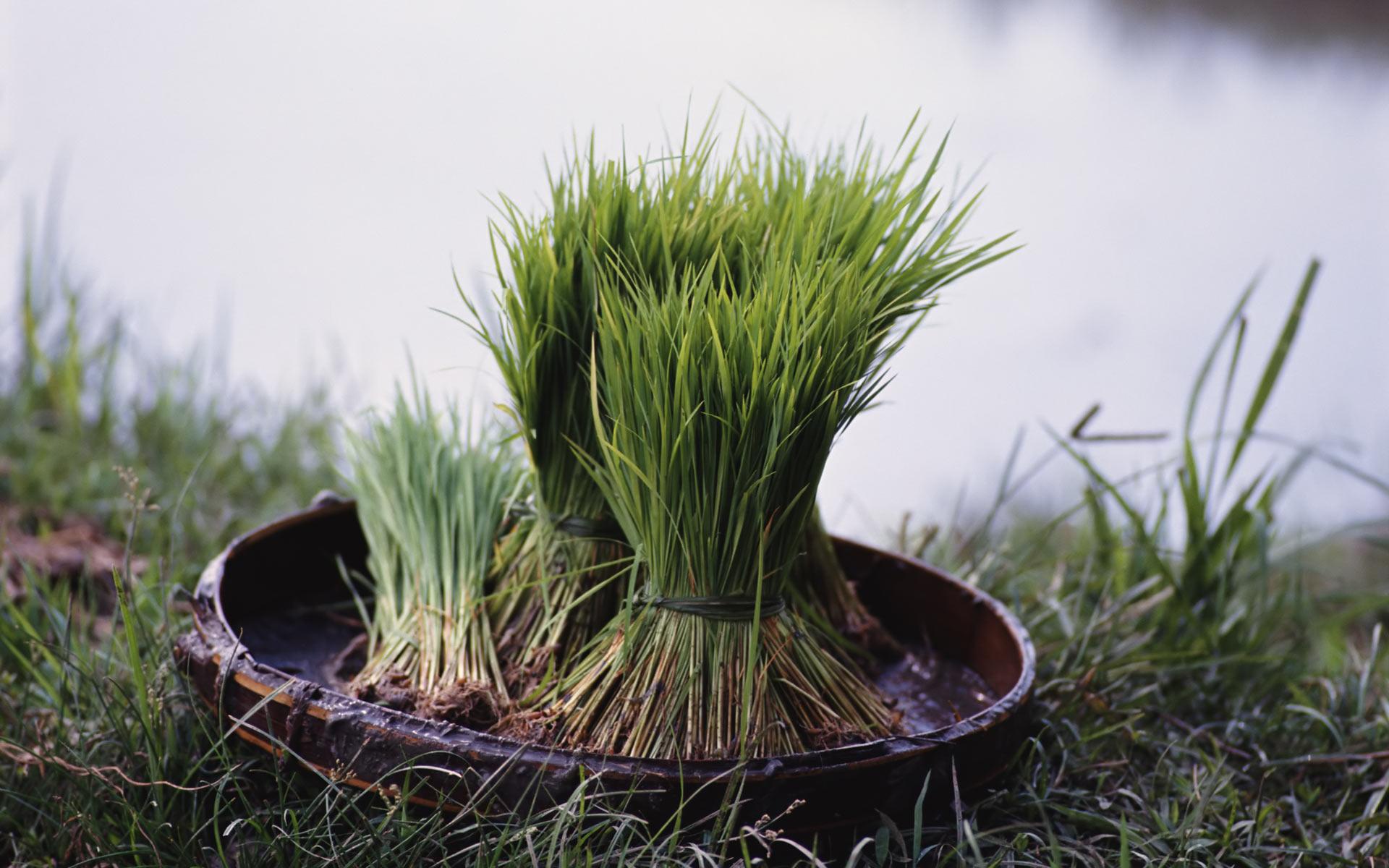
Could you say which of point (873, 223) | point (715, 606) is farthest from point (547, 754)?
point (873, 223)

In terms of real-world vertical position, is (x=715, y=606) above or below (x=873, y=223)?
below

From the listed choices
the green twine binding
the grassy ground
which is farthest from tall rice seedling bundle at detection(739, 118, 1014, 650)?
the grassy ground

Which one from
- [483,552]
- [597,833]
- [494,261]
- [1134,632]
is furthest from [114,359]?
[1134,632]

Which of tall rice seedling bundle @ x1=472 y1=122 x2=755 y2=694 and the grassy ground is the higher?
tall rice seedling bundle @ x1=472 y1=122 x2=755 y2=694

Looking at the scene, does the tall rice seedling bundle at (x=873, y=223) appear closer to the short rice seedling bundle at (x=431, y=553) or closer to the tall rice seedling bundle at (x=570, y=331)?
the tall rice seedling bundle at (x=570, y=331)

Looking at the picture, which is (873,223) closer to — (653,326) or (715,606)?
(653,326)

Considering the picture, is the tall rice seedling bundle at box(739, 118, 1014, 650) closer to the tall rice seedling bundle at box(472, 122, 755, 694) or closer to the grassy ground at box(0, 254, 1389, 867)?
the tall rice seedling bundle at box(472, 122, 755, 694)
